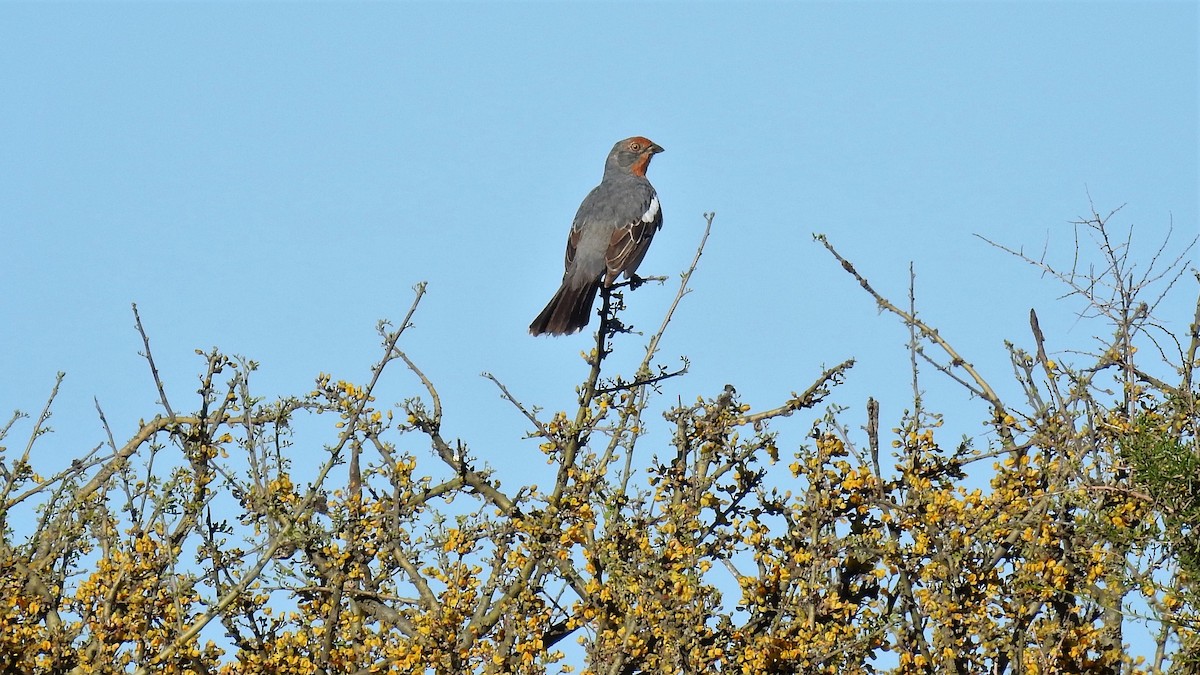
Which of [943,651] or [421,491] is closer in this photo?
[943,651]

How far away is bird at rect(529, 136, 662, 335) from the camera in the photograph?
35.4 feet

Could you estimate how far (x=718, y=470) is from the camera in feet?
20.8

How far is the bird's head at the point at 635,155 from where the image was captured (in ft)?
46.2

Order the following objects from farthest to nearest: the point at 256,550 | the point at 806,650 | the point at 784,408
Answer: the point at 784,408
the point at 256,550
the point at 806,650

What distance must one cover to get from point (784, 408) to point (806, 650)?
182cm

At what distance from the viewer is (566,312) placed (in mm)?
10781

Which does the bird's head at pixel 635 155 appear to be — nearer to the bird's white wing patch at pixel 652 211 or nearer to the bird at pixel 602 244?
the bird at pixel 602 244

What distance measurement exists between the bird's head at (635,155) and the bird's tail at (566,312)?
3.27 metres

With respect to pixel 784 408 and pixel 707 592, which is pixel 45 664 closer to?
pixel 707 592

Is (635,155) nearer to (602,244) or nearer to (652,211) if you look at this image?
(652,211)

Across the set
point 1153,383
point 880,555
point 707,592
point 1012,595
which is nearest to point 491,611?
point 707,592

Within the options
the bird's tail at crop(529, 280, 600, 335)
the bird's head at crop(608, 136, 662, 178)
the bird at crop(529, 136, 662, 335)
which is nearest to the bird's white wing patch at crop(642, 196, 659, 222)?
the bird at crop(529, 136, 662, 335)

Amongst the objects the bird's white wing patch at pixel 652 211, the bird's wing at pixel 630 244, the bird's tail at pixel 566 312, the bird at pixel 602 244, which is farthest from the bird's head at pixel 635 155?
the bird's tail at pixel 566 312

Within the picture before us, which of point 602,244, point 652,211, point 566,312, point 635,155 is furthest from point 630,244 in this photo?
point 635,155
